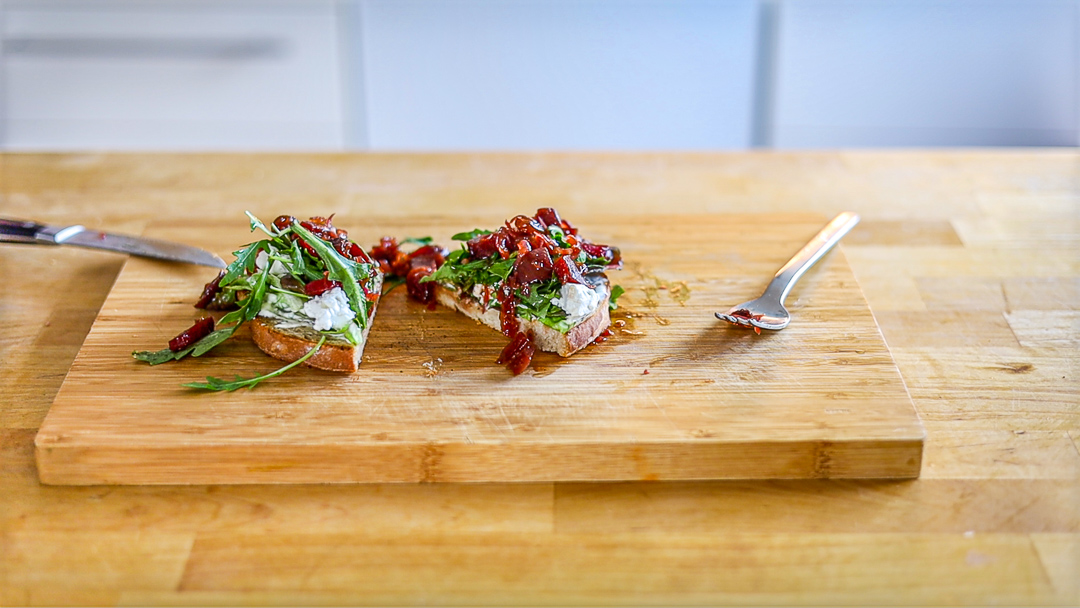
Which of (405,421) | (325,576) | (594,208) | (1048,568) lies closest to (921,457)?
(1048,568)

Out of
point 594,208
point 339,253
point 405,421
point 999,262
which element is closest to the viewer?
point 405,421

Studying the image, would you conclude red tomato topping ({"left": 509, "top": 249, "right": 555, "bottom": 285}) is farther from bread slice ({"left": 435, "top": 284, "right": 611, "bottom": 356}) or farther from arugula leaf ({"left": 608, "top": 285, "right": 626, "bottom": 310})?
arugula leaf ({"left": 608, "top": 285, "right": 626, "bottom": 310})

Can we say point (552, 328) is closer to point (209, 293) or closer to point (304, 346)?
point (304, 346)

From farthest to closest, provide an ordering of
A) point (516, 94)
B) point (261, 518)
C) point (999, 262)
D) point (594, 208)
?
point (516, 94) → point (594, 208) → point (999, 262) → point (261, 518)

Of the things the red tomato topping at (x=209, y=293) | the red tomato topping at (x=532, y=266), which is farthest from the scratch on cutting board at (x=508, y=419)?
the red tomato topping at (x=209, y=293)

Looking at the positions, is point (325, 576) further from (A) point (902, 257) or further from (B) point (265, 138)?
(B) point (265, 138)

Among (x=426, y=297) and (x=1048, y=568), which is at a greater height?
(x=426, y=297)

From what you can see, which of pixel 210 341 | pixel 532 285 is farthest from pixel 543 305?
pixel 210 341
